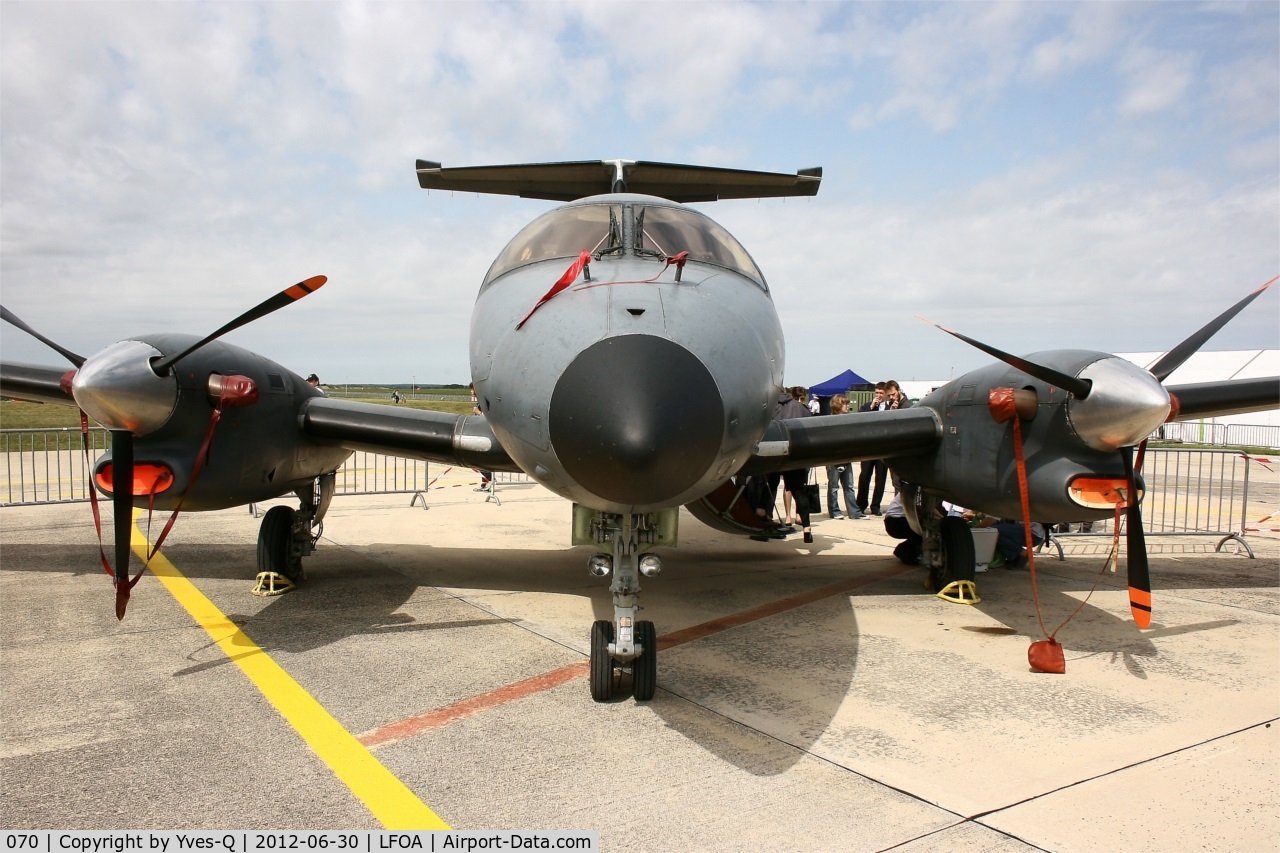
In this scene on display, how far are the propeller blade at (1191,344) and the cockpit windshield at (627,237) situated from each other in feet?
11.5

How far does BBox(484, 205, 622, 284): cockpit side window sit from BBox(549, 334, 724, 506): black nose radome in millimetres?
1589

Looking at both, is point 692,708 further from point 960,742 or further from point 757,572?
point 757,572

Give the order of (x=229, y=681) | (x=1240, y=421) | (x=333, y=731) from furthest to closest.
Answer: (x=1240, y=421) → (x=229, y=681) → (x=333, y=731)

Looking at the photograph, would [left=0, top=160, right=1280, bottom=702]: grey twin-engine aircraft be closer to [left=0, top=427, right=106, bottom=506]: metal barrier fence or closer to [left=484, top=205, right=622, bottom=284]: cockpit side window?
[left=484, top=205, right=622, bottom=284]: cockpit side window

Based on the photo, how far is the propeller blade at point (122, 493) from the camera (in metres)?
5.82

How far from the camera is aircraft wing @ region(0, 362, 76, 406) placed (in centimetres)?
764

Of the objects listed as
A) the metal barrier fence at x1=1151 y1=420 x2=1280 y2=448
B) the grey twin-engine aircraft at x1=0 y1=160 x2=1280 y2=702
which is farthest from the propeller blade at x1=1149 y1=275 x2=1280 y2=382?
the metal barrier fence at x1=1151 y1=420 x2=1280 y2=448

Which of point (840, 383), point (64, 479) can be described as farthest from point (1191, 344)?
point (840, 383)

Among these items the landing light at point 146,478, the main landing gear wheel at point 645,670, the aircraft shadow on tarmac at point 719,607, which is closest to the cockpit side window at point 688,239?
the main landing gear wheel at point 645,670

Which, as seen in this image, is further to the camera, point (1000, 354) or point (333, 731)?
point (1000, 354)

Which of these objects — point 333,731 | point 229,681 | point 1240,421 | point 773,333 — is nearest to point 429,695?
point 333,731

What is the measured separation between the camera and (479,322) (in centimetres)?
535

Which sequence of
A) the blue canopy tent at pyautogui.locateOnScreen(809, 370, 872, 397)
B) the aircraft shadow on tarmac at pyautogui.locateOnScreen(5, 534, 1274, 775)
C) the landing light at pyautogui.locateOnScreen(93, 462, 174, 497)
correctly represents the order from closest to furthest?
the aircraft shadow on tarmac at pyautogui.locateOnScreen(5, 534, 1274, 775), the landing light at pyautogui.locateOnScreen(93, 462, 174, 497), the blue canopy tent at pyautogui.locateOnScreen(809, 370, 872, 397)

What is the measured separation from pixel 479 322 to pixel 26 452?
96.4ft
